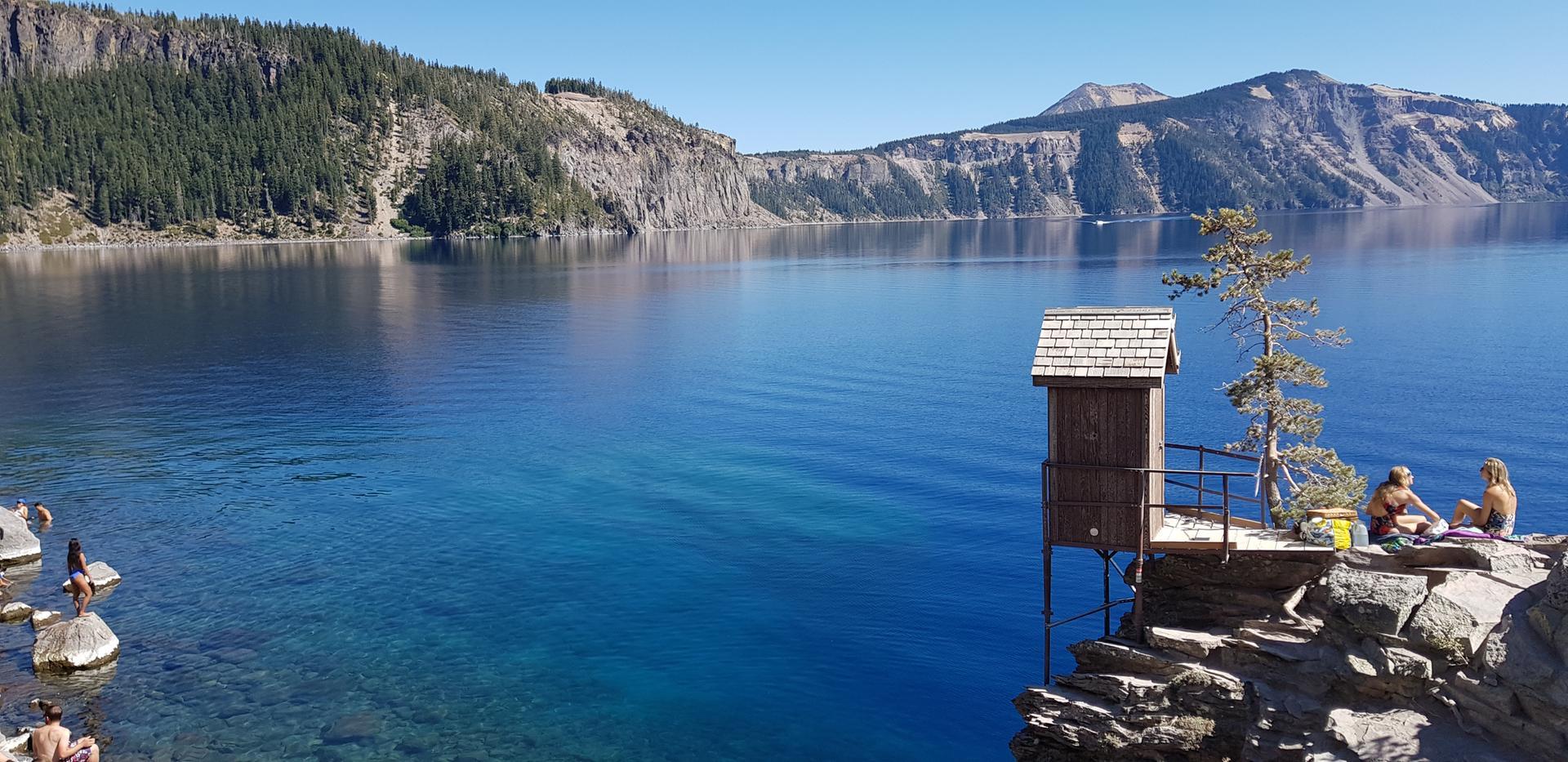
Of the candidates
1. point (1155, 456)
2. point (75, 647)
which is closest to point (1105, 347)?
point (1155, 456)

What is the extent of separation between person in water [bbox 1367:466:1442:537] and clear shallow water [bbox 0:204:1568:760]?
9.24 metres

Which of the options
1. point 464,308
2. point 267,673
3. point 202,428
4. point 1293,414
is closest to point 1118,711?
point 1293,414

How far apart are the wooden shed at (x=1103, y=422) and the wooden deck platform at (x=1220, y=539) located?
1.49 ft

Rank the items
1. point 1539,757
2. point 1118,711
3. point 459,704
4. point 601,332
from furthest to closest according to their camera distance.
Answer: point 601,332 < point 459,704 < point 1118,711 < point 1539,757

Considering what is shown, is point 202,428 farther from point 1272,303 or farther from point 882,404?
point 1272,303

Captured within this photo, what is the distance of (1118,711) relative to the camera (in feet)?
72.1

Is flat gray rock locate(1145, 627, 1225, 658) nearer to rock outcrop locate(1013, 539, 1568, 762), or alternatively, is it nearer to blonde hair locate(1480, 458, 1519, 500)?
rock outcrop locate(1013, 539, 1568, 762)

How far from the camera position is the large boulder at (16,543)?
117ft

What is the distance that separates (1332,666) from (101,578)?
114 feet

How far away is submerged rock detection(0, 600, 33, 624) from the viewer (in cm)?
3102

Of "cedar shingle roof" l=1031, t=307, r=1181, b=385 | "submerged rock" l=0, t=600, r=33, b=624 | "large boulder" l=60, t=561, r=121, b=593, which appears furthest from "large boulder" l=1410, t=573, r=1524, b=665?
"submerged rock" l=0, t=600, r=33, b=624

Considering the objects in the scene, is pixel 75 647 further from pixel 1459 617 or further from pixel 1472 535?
pixel 1472 535

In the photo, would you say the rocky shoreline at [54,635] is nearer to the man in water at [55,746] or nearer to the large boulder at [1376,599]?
the man in water at [55,746]

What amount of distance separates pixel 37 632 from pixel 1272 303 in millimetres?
35551
